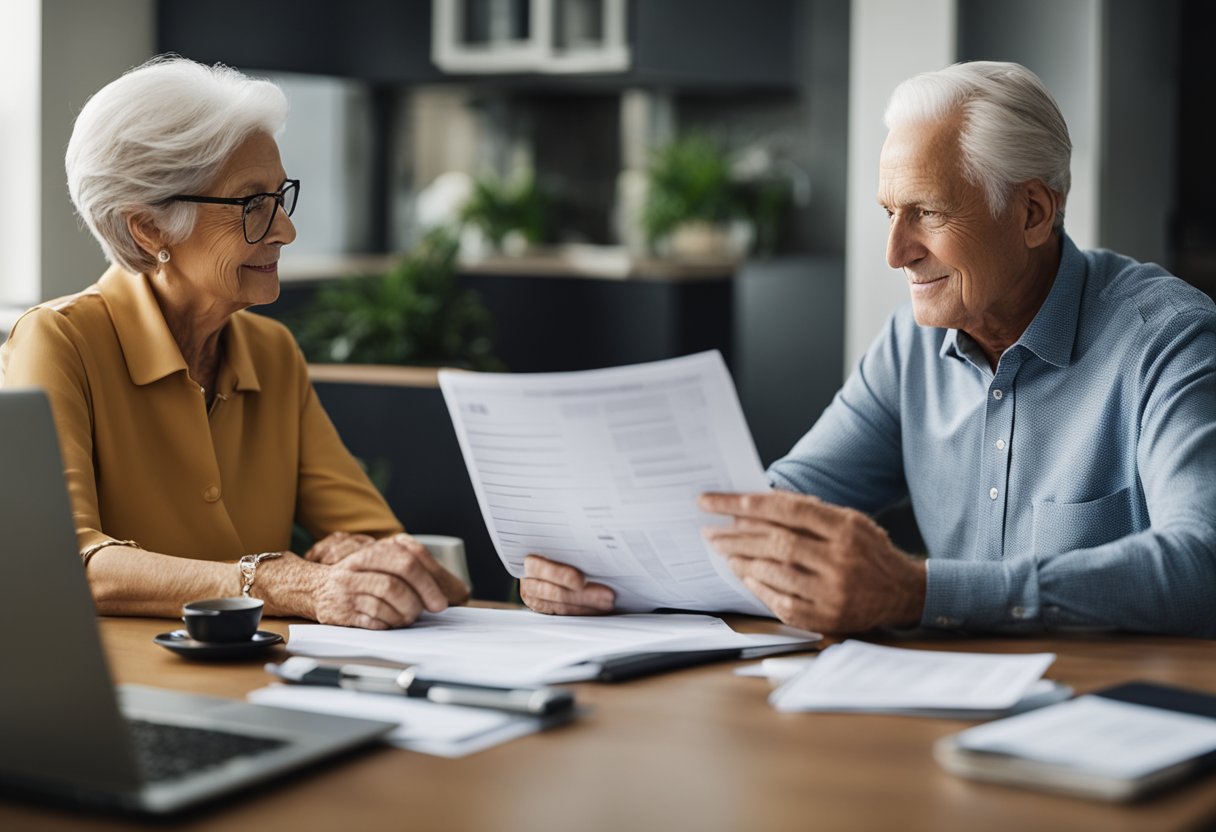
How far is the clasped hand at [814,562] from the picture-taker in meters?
1.50

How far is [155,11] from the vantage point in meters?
4.28

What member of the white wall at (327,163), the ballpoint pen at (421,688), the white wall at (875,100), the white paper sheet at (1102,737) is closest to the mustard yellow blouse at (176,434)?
the ballpoint pen at (421,688)

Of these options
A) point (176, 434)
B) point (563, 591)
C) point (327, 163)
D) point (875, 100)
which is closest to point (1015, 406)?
point (563, 591)

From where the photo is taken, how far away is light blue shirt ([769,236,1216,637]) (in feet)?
5.16

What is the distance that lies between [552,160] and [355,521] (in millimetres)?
4724

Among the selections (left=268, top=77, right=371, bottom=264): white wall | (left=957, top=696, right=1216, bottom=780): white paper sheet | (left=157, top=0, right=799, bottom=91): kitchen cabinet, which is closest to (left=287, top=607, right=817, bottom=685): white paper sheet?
(left=957, top=696, right=1216, bottom=780): white paper sheet

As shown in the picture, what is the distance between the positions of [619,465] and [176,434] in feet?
2.53

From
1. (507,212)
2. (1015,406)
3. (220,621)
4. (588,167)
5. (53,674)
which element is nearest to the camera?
(53,674)

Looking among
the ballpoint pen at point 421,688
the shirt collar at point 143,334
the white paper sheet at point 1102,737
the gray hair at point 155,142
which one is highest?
the gray hair at point 155,142

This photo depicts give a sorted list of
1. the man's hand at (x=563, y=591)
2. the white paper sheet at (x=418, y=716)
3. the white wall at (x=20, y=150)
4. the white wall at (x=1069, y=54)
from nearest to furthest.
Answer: the white paper sheet at (x=418, y=716)
the man's hand at (x=563, y=591)
the white wall at (x=20, y=150)
the white wall at (x=1069, y=54)

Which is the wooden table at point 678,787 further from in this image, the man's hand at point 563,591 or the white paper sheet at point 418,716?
the man's hand at point 563,591

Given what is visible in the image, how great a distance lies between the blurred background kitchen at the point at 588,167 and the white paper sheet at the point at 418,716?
2.09 meters

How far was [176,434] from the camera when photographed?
1.99 meters

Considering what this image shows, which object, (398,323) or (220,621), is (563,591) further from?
(398,323)
